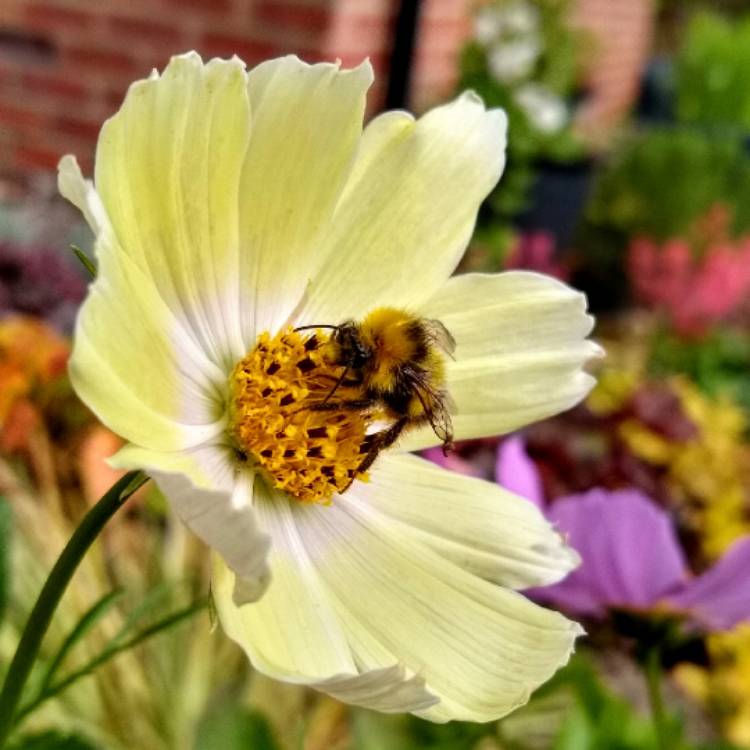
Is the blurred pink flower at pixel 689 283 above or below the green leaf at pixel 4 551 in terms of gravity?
below

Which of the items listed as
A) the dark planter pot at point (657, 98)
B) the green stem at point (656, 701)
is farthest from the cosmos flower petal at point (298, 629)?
the dark planter pot at point (657, 98)

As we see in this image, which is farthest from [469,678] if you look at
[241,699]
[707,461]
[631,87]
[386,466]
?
[631,87]

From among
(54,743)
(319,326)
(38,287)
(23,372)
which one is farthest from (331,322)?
(38,287)

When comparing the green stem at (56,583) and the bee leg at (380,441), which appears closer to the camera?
the green stem at (56,583)

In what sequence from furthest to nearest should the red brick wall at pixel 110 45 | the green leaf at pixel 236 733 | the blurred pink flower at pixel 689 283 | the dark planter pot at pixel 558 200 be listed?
1. the dark planter pot at pixel 558 200
2. the blurred pink flower at pixel 689 283
3. the red brick wall at pixel 110 45
4. the green leaf at pixel 236 733

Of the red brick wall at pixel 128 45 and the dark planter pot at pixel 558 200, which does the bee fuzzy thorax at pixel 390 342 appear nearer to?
the red brick wall at pixel 128 45

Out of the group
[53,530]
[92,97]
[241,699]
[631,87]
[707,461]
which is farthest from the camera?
[631,87]

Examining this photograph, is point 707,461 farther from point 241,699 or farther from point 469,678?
point 469,678

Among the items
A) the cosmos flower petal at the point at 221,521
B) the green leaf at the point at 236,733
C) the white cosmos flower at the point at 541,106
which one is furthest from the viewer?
the white cosmos flower at the point at 541,106
